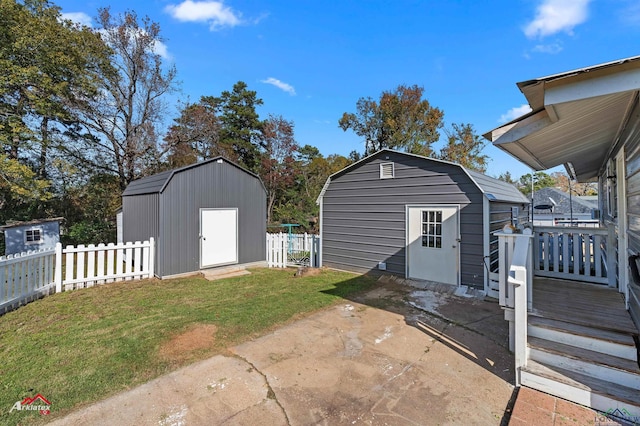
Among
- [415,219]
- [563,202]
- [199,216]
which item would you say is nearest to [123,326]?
[199,216]

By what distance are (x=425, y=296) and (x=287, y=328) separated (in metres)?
3.06

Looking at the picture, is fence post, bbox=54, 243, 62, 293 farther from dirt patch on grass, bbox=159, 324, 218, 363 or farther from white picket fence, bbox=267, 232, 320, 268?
white picket fence, bbox=267, 232, 320, 268

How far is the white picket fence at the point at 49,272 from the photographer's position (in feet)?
15.6

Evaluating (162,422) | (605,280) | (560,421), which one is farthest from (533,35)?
(162,422)

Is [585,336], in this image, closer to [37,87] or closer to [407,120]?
[37,87]

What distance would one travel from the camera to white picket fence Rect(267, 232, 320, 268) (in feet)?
29.5

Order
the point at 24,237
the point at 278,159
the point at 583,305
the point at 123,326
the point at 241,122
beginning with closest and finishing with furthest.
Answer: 1. the point at 583,305
2. the point at 123,326
3. the point at 24,237
4. the point at 278,159
5. the point at 241,122

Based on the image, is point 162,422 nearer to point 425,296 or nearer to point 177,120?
point 425,296

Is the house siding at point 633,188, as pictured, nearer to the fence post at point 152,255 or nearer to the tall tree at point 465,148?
the fence post at point 152,255

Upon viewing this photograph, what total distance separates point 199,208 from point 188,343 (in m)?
5.14

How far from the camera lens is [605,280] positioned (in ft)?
14.8
